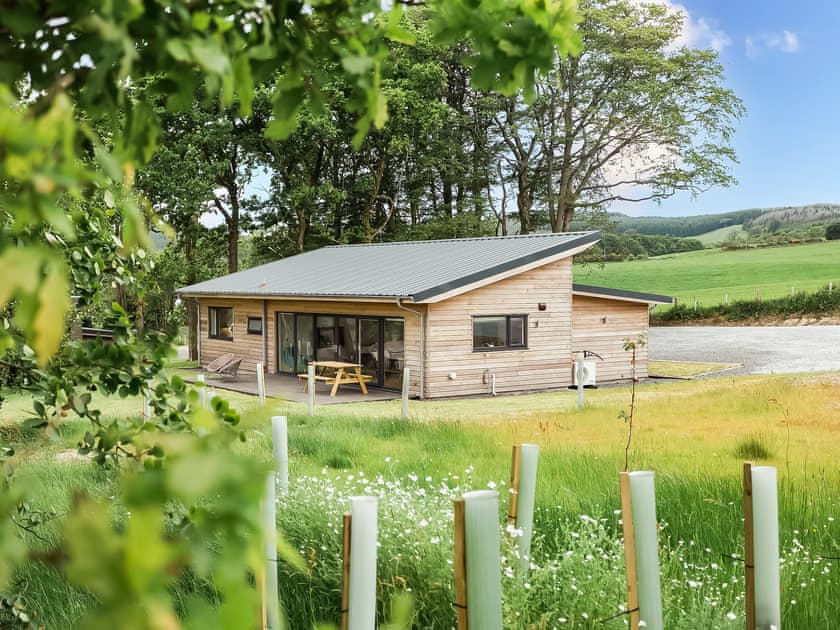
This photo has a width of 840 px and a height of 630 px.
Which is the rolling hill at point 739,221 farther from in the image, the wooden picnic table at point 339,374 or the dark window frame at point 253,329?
the wooden picnic table at point 339,374

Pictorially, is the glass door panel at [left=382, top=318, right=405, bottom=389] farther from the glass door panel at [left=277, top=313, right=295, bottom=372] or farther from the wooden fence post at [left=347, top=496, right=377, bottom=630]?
the wooden fence post at [left=347, top=496, right=377, bottom=630]

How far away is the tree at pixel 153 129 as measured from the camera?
616 mm

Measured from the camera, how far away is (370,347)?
20266mm

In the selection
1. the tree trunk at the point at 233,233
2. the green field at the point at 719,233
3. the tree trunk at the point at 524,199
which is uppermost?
the green field at the point at 719,233

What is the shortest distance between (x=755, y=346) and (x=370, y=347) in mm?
18893

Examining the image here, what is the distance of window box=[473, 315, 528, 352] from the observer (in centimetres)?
1919

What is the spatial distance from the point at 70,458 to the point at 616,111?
31.8 metres

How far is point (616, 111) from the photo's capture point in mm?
36375

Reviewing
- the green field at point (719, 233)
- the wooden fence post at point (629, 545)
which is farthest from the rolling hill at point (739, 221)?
the wooden fence post at point (629, 545)

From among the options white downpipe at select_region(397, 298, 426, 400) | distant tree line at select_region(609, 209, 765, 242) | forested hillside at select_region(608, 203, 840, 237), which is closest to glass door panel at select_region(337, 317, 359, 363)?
white downpipe at select_region(397, 298, 426, 400)

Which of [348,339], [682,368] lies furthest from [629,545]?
[682,368]

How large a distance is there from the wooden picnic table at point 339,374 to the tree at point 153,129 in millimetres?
16873

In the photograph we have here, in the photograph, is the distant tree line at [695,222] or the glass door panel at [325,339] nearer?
the glass door panel at [325,339]

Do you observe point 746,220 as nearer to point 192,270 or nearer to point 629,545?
point 192,270
